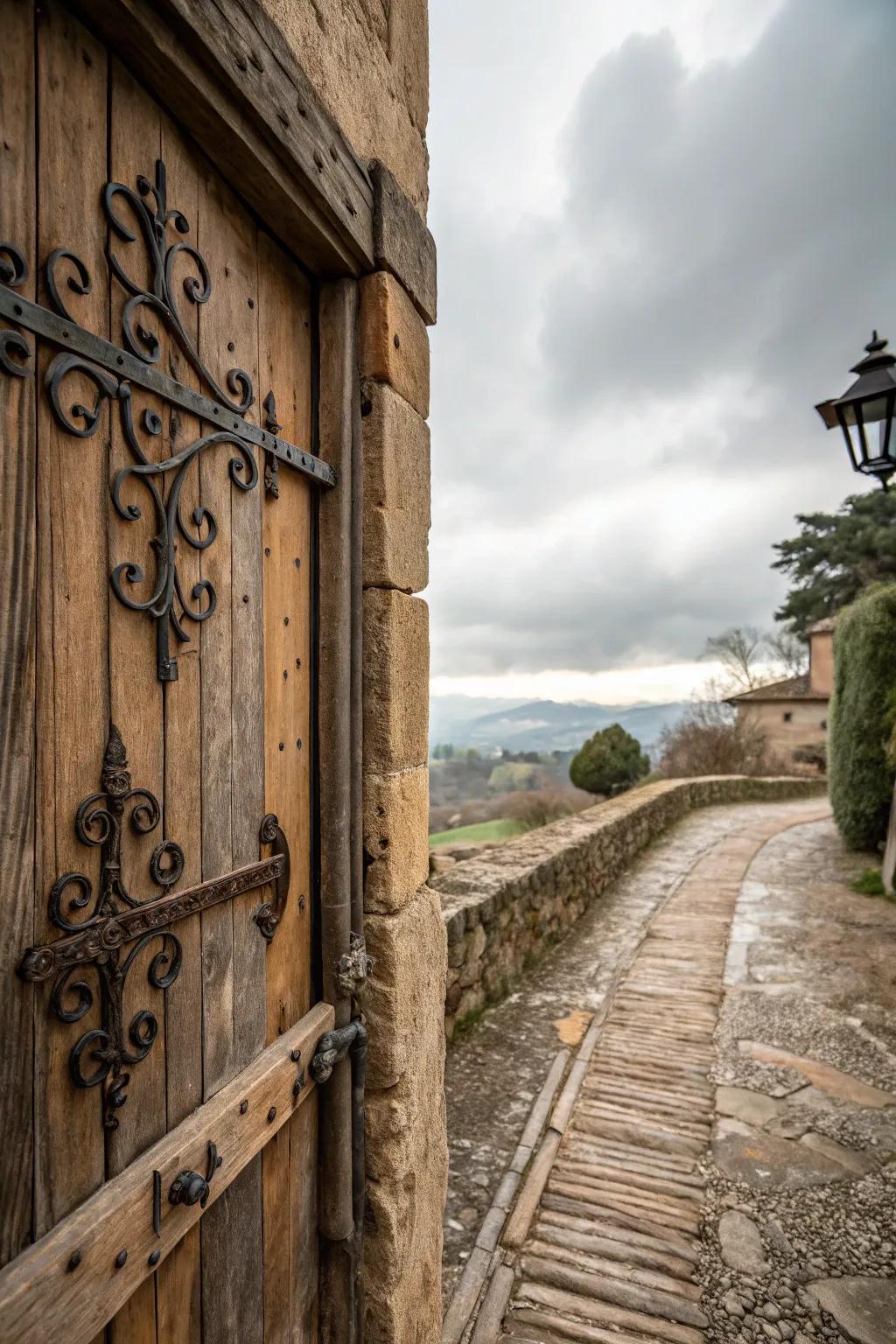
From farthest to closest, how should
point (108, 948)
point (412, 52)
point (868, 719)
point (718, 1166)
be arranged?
point (868, 719)
point (718, 1166)
point (412, 52)
point (108, 948)

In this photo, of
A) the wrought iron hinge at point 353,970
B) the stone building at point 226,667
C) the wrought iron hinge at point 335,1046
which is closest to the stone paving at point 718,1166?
the stone building at point 226,667

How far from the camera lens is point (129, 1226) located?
934 millimetres

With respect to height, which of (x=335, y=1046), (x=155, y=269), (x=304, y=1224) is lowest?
(x=304, y=1224)

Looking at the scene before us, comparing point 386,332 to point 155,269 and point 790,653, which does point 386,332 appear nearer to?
point 155,269

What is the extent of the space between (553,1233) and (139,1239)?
7.04 ft

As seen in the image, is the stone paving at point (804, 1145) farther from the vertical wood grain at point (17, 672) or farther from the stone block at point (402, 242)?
the stone block at point (402, 242)

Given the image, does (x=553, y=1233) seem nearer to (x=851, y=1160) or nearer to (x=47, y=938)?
(x=851, y=1160)

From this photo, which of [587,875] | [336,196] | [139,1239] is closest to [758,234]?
[587,875]

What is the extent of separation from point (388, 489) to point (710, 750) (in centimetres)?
1866

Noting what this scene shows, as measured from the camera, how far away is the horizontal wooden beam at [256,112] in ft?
3.18

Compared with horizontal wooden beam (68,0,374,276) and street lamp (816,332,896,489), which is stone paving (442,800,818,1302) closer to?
horizontal wooden beam (68,0,374,276)

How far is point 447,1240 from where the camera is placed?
2379mm

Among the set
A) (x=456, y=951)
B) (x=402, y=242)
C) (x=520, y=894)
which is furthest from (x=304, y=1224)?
(x=520, y=894)

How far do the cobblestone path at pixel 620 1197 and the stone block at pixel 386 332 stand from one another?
116 inches
